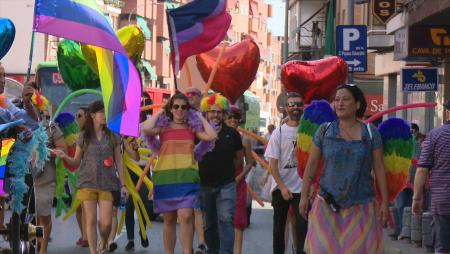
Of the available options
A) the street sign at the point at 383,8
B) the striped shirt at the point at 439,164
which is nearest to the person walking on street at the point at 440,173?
the striped shirt at the point at 439,164

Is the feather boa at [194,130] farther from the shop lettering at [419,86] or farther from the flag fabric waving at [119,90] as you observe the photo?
the shop lettering at [419,86]

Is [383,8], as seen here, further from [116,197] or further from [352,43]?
[116,197]

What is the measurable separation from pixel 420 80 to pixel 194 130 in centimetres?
1184

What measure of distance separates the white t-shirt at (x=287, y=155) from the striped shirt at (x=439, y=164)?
6.40ft

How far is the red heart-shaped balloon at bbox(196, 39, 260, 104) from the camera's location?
50.6 ft

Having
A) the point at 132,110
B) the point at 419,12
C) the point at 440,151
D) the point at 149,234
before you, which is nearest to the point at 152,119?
the point at 132,110

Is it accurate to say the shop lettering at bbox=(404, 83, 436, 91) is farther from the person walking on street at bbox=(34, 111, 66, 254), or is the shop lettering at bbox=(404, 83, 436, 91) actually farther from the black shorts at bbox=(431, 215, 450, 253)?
the black shorts at bbox=(431, 215, 450, 253)

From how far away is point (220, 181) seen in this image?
12773 mm

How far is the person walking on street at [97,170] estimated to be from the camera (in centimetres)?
1301

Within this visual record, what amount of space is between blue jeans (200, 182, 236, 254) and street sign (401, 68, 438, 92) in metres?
11.3

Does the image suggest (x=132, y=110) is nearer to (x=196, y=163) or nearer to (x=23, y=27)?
(x=196, y=163)

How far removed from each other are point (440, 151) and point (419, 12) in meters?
11.1

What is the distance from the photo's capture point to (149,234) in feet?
60.5

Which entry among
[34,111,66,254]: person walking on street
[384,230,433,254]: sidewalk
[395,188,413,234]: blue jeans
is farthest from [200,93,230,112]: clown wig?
[395,188,413,234]: blue jeans
